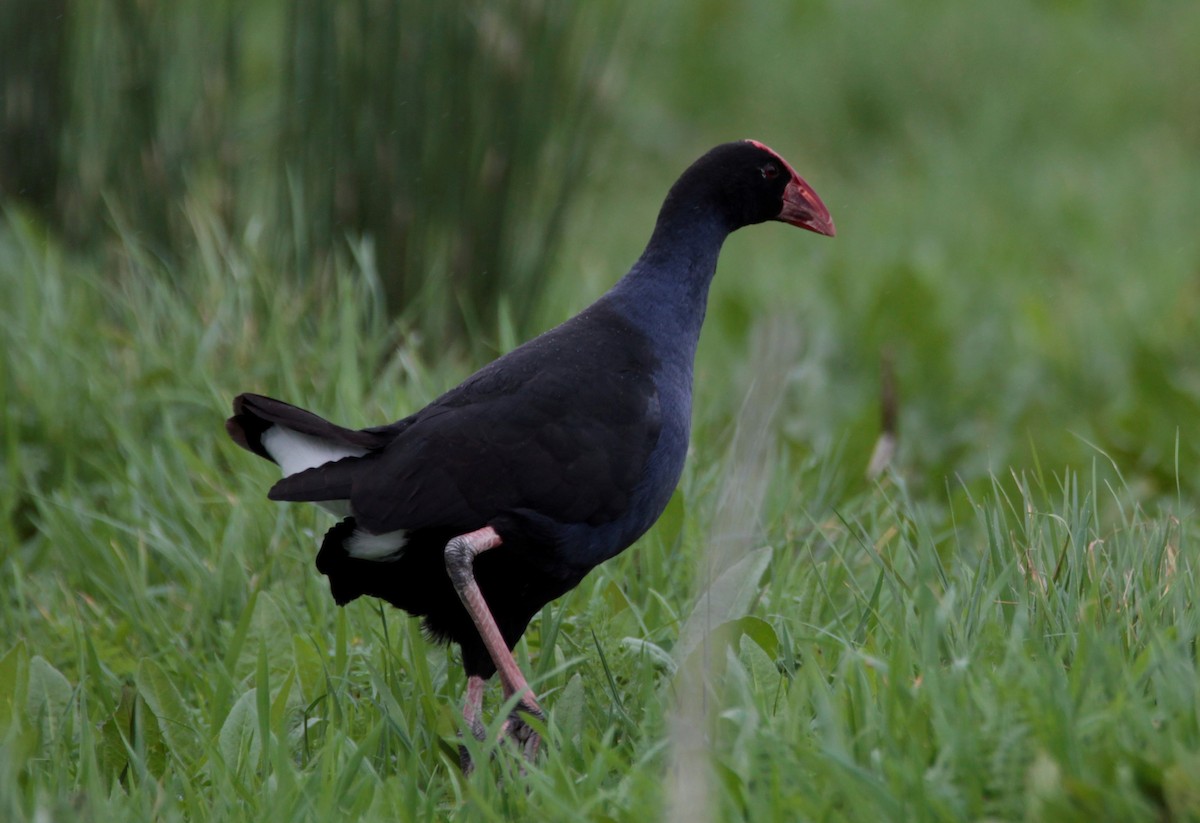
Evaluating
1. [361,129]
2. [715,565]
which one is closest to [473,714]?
[715,565]

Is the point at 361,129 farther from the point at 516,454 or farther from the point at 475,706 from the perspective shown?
the point at 475,706

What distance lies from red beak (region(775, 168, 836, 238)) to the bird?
50 cm

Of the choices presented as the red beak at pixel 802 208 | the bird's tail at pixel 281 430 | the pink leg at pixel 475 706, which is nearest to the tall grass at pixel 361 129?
the red beak at pixel 802 208

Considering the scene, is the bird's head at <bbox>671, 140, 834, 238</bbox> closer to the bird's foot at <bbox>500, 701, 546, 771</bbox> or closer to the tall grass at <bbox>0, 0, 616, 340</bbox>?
the bird's foot at <bbox>500, 701, 546, 771</bbox>

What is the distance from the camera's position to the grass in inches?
68.9

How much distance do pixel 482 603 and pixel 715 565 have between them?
61 cm

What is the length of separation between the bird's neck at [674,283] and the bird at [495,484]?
10 cm

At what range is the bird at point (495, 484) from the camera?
7.15 feet

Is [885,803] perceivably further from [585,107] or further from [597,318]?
[585,107]

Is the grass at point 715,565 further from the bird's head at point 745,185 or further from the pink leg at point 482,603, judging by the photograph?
the bird's head at point 745,185

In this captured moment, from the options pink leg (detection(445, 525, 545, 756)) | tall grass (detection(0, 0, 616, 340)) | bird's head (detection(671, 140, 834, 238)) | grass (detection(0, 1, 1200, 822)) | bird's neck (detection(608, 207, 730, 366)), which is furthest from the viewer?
tall grass (detection(0, 0, 616, 340))

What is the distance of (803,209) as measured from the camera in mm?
2775

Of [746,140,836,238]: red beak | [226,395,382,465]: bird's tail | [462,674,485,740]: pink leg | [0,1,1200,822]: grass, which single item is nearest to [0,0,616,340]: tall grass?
[0,1,1200,822]: grass

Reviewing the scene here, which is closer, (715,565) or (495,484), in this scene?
(715,565)
